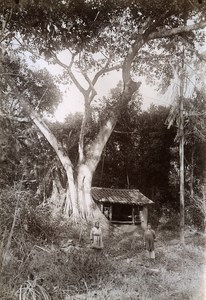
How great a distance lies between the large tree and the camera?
43.1 feet

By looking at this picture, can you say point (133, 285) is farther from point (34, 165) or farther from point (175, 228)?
point (175, 228)

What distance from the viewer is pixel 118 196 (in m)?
22.1

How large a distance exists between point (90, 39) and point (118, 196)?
10.5 meters

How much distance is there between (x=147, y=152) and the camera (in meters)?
24.6

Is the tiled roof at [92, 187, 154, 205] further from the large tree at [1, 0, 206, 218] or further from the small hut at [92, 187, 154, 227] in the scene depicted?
the large tree at [1, 0, 206, 218]

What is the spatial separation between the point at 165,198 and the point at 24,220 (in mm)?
16970

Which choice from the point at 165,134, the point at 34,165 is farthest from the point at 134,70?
the point at 165,134

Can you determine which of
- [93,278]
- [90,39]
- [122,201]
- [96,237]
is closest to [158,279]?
[93,278]

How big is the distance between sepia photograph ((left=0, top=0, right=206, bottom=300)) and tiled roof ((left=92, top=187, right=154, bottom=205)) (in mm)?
142

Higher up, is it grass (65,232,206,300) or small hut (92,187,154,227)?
small hut (92,187,154,227)

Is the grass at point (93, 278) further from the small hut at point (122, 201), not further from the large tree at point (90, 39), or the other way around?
the small hut at point (122, 201)

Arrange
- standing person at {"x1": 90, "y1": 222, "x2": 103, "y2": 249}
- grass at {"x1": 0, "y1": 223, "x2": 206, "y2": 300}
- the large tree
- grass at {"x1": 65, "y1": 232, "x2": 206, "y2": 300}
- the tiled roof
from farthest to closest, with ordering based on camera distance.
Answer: the tiled roof
the large tree
standing person at {"x1": 90, "y1": 222, "x2": 103, "y2": 249}
grass at {"x1": 65, "y1": 232, "x2": 206, "y2": 300}
grass at {"x1": 0, "y1": 223, "x2": 206, "y2": 300}

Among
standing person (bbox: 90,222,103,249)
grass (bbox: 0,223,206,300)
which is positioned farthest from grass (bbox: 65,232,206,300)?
standing person (bbox: 90,222,103,249)

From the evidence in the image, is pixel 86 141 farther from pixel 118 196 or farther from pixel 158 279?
pixel 158 279
